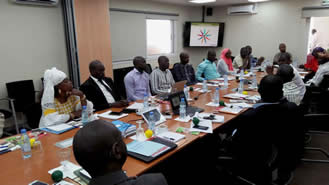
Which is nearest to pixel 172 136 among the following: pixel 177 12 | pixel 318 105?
pixel 318 105

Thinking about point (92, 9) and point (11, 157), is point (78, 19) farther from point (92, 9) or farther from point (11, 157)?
point (11, 157)

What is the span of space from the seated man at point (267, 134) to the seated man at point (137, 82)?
6.35 feet

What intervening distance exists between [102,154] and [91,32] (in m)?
4.35

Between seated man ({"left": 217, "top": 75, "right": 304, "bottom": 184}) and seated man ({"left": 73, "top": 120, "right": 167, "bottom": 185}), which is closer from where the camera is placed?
seated man ({"left": 73, "top": 120, "right": 167, "bottom": 185})

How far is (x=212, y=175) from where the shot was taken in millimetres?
2732

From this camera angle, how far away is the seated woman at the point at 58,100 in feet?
7.77

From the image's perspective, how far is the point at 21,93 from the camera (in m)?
4.14

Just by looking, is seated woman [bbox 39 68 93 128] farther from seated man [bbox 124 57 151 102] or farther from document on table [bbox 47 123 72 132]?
seated man [bbox 124 57 151 102]

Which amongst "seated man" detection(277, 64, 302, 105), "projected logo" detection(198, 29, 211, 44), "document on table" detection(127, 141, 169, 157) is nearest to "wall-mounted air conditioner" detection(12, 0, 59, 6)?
"document on table" detection(127, 141, 169, 157)

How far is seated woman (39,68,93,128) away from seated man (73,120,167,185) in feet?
5.29

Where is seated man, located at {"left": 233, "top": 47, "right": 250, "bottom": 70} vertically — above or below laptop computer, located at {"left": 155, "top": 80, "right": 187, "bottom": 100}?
above

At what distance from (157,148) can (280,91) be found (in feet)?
3.76

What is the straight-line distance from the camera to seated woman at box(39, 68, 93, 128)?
2367 mm

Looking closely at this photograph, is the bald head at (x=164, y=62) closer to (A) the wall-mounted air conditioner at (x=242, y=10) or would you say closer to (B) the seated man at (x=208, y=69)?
(B) the seated man at (x=208, y=69)
